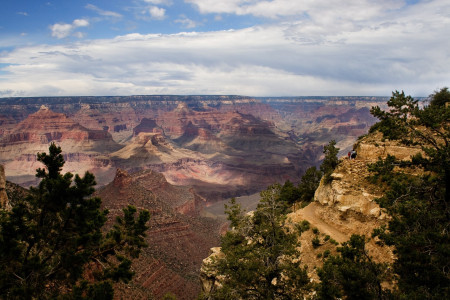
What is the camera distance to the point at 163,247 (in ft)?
172

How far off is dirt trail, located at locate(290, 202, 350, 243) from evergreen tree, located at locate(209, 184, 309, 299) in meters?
7.73

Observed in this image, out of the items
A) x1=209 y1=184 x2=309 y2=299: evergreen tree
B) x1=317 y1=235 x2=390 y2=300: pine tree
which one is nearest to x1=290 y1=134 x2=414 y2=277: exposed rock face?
x1=209 y1=184 x2=309 y2=299: evergreen tree

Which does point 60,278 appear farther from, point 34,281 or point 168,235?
point 168,235

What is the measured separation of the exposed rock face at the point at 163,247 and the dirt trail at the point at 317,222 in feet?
65.0

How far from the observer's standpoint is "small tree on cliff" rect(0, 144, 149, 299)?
1245 cm

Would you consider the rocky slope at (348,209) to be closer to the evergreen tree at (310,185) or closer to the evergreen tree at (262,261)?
the evergreen tree at (262,261)

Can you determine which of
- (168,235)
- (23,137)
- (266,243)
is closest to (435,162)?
(266,243)

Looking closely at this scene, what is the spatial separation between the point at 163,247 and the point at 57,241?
135 feet

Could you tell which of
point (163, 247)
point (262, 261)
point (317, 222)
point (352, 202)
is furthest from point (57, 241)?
point (163, 247)

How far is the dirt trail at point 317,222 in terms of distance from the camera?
68.9 ft

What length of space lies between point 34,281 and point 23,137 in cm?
21113

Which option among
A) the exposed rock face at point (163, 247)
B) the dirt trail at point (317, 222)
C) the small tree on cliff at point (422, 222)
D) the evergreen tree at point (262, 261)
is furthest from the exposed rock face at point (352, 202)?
the exposed rock face at point (163, 247)

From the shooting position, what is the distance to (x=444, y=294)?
34.2 ft

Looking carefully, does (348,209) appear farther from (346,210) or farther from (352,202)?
(352,202)
